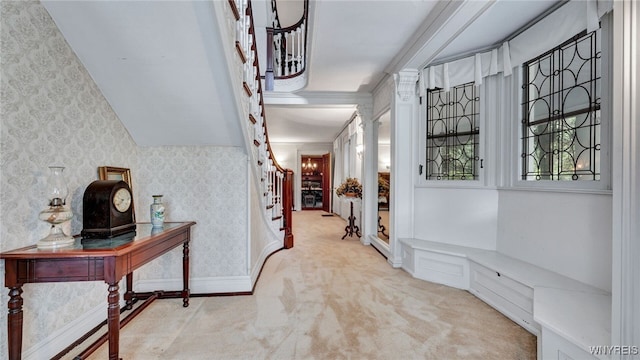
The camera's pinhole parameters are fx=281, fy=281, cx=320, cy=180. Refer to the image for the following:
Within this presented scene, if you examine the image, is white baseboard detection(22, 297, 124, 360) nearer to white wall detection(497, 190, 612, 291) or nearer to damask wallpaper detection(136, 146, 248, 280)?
damask wallpaper detection(136, 146, 248, 280)

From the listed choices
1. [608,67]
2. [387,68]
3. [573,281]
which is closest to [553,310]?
[573,281]

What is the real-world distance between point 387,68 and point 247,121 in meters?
2.14

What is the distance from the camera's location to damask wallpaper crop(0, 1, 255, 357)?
1.46 meters

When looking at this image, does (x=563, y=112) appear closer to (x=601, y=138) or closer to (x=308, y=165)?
(x=601, y=138)

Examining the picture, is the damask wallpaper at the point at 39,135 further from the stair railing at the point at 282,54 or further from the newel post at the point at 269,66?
the stair railing at the point at 282,54

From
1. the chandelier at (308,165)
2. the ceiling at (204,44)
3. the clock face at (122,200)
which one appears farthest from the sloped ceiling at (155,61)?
the chandelier at (308,165)

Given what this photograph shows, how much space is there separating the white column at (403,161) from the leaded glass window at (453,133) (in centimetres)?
Answer: 20

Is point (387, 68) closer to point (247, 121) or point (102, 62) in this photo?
point (247, 121)

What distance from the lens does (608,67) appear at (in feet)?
6.39

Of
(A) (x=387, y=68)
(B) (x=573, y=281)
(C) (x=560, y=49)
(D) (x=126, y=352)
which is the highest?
(A) (x=387, y=68)

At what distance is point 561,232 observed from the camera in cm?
226

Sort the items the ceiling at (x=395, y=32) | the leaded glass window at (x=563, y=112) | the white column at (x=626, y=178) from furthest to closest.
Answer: the ceiling at (x=395, y=32), the leaded glass window at (x=563, y=112), the white column at (x=626, y=178)

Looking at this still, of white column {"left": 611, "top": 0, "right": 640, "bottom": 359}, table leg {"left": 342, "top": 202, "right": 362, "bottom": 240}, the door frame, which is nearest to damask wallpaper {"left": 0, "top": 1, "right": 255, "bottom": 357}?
white column {"left": 611, "top": 0, "right": 640, "bottom": 359}

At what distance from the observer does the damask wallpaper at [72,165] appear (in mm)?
1465
